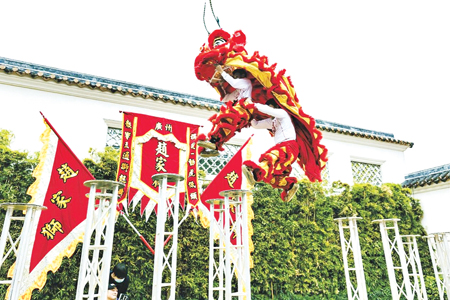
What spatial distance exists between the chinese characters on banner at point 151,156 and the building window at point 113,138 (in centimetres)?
145

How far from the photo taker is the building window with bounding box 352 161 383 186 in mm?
7531

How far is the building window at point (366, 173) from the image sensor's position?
7.53 metres

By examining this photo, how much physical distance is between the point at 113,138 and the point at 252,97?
383cm

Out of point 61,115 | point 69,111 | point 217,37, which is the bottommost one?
point 217,37

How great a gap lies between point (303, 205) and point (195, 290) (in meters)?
2.59

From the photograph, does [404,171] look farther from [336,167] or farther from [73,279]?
[73,279]

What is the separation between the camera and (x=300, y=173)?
6.78 metres

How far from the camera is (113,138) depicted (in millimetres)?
5539

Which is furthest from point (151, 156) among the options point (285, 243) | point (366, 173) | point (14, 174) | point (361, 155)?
point (366, 173)

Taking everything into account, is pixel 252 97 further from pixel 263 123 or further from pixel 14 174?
pixel 14 174

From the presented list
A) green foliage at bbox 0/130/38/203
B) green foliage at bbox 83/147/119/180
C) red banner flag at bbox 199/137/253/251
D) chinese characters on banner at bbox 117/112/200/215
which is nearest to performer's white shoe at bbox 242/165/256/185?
chinese characters on banner at bbox 117/112/200/215

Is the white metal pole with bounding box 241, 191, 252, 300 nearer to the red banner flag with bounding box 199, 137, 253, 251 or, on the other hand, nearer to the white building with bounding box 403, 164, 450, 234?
the red banner flag with bounding box 199, 137, 253, 251

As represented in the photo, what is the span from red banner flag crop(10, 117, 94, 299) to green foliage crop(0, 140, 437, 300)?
76cm

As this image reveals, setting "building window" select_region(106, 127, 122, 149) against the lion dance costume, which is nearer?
the lion dance costume
